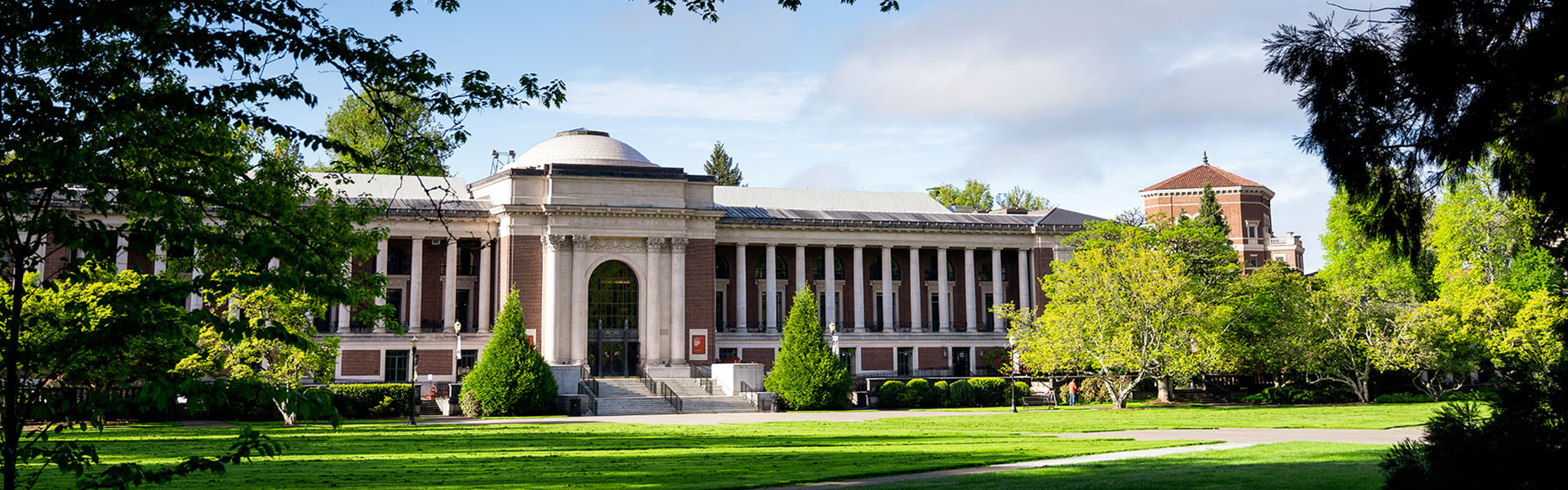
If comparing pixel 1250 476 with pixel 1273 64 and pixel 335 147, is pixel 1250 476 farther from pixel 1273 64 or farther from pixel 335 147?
pixel 335 147

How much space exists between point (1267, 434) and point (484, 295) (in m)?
43.2

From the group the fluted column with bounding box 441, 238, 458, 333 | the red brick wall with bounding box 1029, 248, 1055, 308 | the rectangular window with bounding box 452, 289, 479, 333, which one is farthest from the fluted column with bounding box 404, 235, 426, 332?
the red brick wall with bounding box 1029, 248, 1055, 308

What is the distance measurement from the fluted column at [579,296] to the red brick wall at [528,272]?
60.6 inches

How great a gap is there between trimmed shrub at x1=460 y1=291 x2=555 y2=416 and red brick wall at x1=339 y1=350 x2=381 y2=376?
562 inches

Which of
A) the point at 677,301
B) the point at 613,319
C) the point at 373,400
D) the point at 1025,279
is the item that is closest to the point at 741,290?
the point at 677,301

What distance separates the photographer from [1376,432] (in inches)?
1180

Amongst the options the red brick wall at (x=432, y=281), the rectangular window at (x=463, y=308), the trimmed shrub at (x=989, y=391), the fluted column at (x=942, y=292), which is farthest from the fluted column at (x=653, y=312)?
the fluted column at (x=942, y=292)

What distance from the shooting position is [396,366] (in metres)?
61.6

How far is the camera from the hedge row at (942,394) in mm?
55219

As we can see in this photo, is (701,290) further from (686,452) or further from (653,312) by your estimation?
(686,452)

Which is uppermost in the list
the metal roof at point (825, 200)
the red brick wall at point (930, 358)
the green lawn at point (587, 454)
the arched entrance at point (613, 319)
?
the metal roof at point (825, 200)

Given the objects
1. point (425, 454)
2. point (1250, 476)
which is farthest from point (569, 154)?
point (1250, 476)

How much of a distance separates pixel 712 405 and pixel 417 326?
Result: 18202 mm

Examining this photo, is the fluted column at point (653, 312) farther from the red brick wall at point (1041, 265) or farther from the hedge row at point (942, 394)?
the red brick wall at point (1041, 265)
